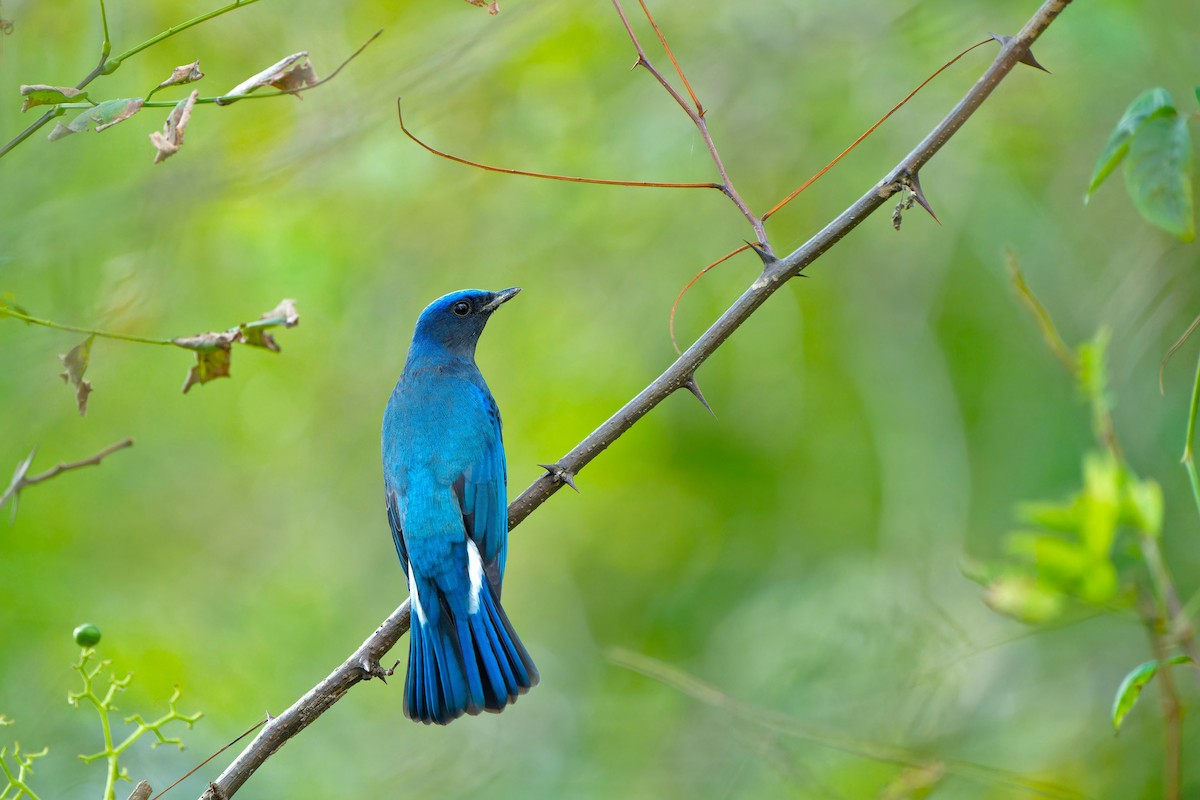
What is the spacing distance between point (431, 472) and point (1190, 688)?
438cm

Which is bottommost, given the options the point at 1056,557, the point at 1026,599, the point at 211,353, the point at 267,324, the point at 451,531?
the point at 451,531

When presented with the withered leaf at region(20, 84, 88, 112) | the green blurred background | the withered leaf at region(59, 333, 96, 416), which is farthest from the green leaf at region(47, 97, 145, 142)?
the green blurred background

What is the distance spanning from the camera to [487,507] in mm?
5043

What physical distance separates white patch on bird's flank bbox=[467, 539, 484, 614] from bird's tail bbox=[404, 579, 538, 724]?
1.0 inches

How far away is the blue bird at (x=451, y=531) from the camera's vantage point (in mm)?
4484

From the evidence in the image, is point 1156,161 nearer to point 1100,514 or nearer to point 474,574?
point 1100,514

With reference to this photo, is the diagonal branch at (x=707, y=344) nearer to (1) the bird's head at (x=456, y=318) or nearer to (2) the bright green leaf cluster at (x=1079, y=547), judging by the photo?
(2) the bright green leaf cluster at (x=1079, y=547)

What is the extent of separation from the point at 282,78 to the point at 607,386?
17.7ft

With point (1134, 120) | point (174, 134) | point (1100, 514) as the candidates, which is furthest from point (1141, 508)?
point (174, 134)

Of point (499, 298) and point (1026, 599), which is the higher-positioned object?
point (1026, 599)

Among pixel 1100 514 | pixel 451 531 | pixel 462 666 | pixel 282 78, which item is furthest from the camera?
pixel 451 531

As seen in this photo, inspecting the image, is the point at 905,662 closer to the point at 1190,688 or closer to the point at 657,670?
the point at 1190,688

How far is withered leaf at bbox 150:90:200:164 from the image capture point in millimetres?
2908

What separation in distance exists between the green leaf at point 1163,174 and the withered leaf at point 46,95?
8.00 feet
